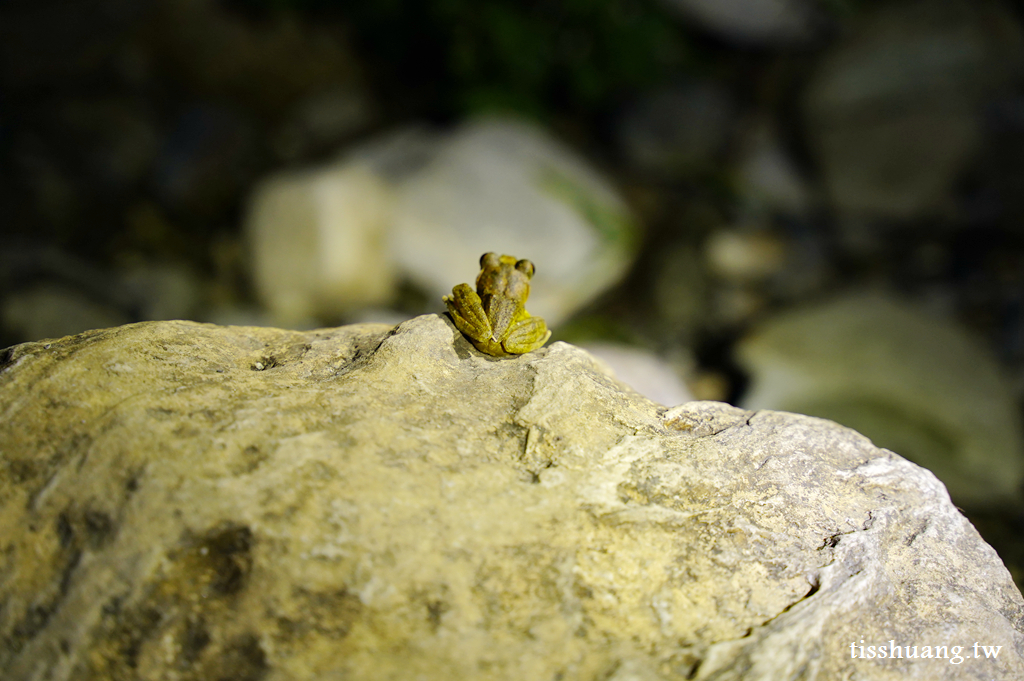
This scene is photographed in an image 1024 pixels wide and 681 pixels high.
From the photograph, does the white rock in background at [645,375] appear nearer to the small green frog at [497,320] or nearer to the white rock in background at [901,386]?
the white rock in background at [901,386]

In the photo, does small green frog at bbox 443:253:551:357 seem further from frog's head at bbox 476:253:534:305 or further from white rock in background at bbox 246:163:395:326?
white rock in background at bbox 246:163:395:326

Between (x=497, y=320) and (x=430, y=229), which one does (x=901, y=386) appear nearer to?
(x=497, y=320)

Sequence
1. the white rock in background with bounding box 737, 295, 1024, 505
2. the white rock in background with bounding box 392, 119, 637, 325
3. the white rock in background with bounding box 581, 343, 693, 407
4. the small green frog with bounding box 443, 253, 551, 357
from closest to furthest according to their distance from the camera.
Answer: the small green frog with bounding box 443, 253, 551, 357
the white rock in background with bounding box 581, 343, 693, 407
the white rock in background with bounding box 737, 295, 1024, 505
the white rock in background with bounding box 392, 119, 637, 325

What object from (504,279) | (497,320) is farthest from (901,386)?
(497,320)

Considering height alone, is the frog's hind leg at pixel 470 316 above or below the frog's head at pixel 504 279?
below

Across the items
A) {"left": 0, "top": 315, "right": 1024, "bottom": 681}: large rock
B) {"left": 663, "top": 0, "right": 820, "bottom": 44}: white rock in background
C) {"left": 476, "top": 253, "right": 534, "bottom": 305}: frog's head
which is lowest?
{"left": 0, "top": 315, "right": 1024, "bottom": 681}: large rock

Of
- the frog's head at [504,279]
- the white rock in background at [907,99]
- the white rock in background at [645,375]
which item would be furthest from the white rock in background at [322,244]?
the white rock in background at [907,99]

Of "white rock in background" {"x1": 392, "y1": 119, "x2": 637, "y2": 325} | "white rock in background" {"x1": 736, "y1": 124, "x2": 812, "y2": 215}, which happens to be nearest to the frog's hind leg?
"white rock in background" {"x1": 392, "y1": 119, "x2": 637, "y2": 325}
